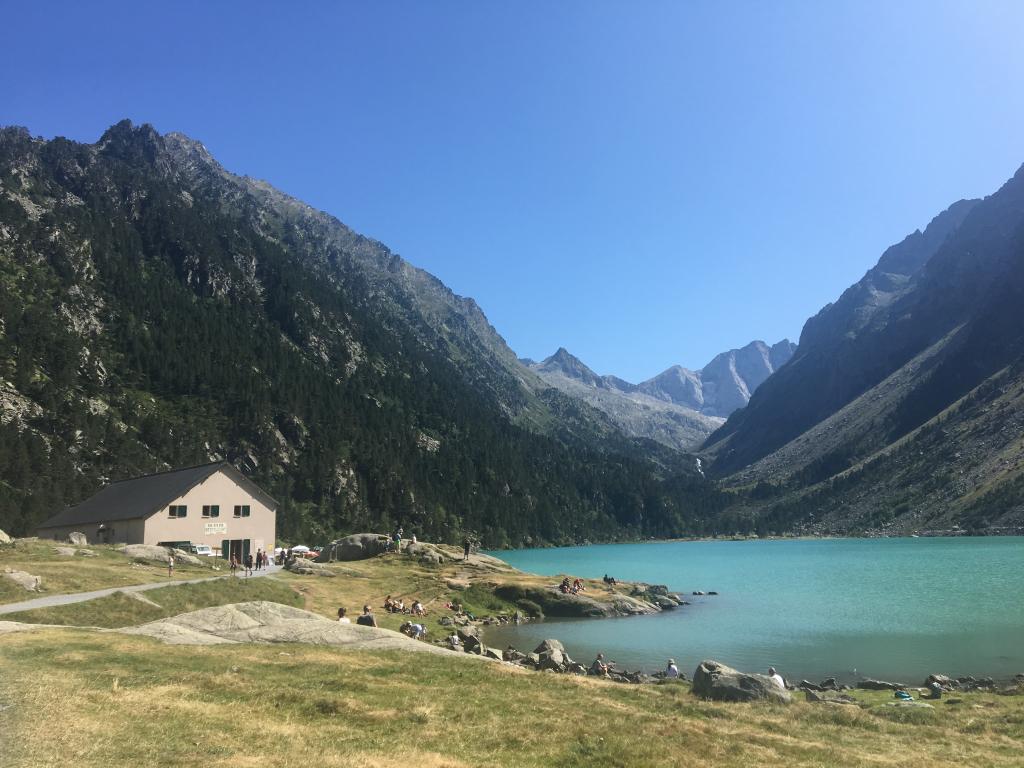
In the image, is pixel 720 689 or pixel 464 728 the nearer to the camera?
pixel 464 728

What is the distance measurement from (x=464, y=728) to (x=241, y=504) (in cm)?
6974

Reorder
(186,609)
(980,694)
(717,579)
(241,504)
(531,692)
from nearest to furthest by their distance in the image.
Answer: (531,692), (980,694), (186,609), (241,504), (717,579)

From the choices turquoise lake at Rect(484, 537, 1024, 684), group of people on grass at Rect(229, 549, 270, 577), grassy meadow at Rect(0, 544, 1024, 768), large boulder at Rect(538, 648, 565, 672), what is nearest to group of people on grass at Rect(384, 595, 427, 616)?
turquoise lake at Rect(484, 537, 1024, 684)

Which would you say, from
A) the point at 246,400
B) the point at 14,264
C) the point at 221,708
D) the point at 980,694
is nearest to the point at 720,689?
the point at 980,694

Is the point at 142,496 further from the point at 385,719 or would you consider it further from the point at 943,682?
the point at 943,682

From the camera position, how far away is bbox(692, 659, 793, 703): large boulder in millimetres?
24562

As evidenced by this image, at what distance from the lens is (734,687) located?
82.2ft

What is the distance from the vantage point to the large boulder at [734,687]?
80.6 feet

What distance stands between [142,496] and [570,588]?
49.8m

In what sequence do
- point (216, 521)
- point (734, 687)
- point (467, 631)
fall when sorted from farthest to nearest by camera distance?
point (216, 521), point (467, 631), point (734, 687)

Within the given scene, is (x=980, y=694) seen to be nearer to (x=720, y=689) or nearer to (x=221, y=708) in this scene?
(x=720, y=689)

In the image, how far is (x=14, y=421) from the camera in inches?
4670

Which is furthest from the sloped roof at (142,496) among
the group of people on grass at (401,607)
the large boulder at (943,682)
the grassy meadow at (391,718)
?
the large boulder at (943,682)

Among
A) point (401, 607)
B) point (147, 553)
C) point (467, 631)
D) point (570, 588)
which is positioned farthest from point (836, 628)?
point (147, 553)
